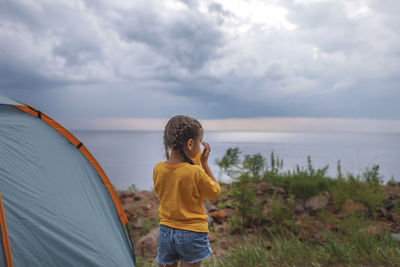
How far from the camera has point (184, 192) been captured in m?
2.27

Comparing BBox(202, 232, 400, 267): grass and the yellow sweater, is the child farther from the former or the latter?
BBox(202, 232, 400, 267): grass

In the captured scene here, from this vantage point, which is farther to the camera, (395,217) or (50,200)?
(395,217)

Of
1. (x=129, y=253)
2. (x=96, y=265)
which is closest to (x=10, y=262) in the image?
(x=96, y=265)

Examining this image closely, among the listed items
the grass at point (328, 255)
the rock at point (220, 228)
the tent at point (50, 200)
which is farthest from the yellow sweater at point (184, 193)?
the rock at point (220, 228)

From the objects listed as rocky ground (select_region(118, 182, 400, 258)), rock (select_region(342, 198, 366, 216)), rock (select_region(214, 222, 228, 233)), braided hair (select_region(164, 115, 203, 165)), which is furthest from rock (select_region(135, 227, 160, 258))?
rock (select_region(342, 198, 366, 216))

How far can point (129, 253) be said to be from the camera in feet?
12.0

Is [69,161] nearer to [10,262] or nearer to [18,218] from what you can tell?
[18,218]

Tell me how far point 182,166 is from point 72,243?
1.52m

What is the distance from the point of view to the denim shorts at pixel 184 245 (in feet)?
7.54

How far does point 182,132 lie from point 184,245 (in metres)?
0.84

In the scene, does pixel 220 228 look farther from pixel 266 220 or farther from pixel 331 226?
pixel 331 226

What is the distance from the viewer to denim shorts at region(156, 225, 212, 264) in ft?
7.54

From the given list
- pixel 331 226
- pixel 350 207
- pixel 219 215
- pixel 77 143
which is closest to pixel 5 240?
pixel 77 143

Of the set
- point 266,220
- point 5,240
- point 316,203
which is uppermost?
point 5,240
